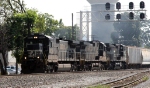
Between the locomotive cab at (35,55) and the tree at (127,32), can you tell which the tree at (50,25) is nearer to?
the locomotive cab at (35,55)

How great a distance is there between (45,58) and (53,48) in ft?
7.26

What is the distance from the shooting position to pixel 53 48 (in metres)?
40.2

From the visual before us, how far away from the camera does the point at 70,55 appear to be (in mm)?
45188

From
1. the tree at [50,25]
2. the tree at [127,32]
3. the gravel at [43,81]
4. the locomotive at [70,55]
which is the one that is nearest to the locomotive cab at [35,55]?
the locomotive at [70,55]

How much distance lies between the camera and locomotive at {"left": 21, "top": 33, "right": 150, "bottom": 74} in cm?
3862

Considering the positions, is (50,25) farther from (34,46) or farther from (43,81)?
(43,81)

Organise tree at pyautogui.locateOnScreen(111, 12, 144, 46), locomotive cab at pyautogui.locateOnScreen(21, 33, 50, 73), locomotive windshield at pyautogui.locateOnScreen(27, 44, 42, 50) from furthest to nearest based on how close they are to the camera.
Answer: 1. tree at pyautogui.locateOnScreen(111, 12, 144, 46)
2. locomotive windshield at pyautogui.locateOnScreen(27, 44, 42, 50)
3. locomotive cab at pyautogui.locateOnScreen(21, 33, 50, 73)

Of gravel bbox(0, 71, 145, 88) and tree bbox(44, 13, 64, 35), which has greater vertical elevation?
tree bbox(44, 13, 64, 35)

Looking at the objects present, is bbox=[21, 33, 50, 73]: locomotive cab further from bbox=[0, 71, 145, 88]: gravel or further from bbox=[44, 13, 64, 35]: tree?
bbox=[44, 13, 64, 35]: tree

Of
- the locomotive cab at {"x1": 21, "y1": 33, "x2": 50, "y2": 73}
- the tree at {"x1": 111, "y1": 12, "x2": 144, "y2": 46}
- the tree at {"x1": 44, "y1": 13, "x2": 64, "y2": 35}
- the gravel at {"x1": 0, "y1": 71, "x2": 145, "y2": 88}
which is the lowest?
the gravel at {"x1": 0, "y1": 71, "x2": 145, "y2": 88}

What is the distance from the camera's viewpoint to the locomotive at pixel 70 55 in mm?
38625

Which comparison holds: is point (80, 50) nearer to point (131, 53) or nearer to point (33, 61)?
point (33, 61)

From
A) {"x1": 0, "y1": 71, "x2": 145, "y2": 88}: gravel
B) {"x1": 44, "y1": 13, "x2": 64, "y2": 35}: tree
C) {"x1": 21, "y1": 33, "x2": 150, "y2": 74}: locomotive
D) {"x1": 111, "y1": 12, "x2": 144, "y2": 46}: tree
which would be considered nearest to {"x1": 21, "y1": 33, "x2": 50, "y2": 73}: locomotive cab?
{"x1": 21, "y1": 33, "x2": 150, "y2": 74}: locomotive

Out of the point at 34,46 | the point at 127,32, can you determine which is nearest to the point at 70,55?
the point at 34,46
